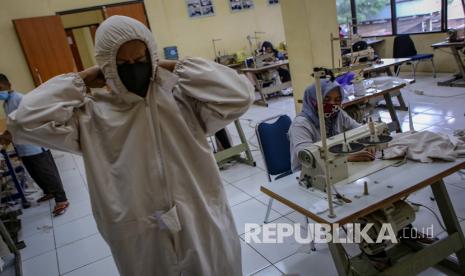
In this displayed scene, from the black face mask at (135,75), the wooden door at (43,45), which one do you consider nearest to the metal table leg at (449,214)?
the black face mask at (135,75)

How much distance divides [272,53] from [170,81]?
20.1 feet

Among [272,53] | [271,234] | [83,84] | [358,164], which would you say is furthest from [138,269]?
[272,53]

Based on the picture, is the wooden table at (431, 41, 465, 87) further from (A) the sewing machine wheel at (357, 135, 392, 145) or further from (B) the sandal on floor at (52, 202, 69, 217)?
(B) the sandal on floor at (52, 202, 69, 217)

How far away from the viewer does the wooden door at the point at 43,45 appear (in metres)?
6.27

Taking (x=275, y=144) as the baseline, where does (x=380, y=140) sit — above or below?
above

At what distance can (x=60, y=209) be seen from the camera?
355cm

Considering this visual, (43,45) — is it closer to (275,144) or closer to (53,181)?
(53,181)

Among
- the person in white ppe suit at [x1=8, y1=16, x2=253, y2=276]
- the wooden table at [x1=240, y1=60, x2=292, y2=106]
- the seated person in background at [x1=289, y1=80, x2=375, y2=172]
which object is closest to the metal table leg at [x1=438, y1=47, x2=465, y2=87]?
the wooden table at [x1=240, y1=60, x2=292, y2=106]

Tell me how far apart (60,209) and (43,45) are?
13.5 feet

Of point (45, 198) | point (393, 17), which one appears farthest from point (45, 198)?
point (393, 17)

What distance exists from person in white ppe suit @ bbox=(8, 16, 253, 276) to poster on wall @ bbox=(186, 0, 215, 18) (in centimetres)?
709

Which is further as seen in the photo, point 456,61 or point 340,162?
point 456,61

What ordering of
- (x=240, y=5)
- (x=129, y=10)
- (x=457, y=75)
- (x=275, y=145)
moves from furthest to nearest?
(x=240, y=5) < (x=129, y=10) < (x=457, y=75) < (x=275, y=145)

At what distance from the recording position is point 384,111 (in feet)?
16.3
